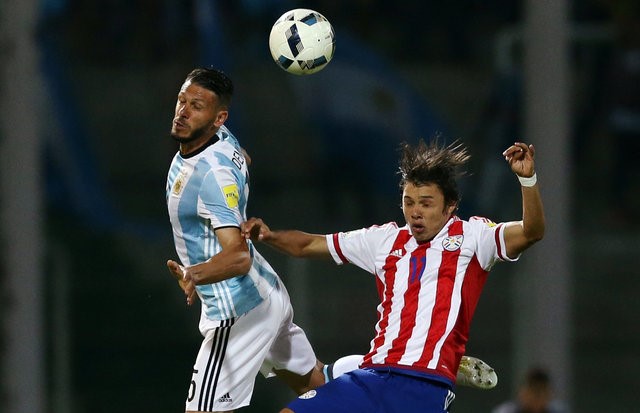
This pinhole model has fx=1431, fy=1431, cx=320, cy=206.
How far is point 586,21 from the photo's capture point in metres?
11.3

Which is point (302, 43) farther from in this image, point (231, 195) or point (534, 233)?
point (534, 233)

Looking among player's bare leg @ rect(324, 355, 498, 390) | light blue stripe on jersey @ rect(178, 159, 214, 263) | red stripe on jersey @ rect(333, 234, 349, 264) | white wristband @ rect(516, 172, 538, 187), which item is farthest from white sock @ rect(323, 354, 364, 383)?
white wristband @ rect(516, 172, 538, 187)

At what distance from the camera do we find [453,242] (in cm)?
510

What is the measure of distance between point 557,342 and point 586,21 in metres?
3.42

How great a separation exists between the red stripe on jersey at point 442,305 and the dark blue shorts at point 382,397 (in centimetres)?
8

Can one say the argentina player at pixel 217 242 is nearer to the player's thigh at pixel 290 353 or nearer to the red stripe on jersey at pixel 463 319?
the player's thigh at pixel 290 353

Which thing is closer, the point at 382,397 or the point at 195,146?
the point at 382,397

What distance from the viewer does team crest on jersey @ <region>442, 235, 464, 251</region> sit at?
16.7 ft

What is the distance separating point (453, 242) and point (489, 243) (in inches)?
5.1

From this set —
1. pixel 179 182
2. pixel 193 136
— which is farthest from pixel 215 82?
pixel 179 182

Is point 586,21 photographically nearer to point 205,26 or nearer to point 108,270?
point 205,26

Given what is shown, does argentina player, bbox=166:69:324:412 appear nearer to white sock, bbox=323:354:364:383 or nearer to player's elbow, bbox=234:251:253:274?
player's elbow, bbox=234:251:253:274

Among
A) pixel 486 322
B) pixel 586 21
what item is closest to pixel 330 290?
pixel 486 322

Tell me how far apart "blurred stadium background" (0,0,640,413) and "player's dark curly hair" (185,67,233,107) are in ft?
12.7
